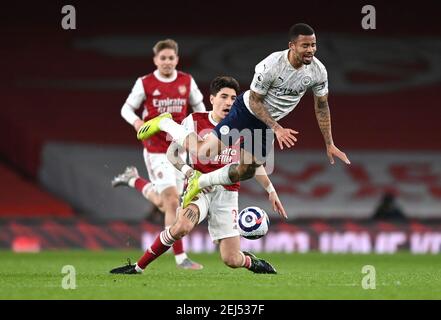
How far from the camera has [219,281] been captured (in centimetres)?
877

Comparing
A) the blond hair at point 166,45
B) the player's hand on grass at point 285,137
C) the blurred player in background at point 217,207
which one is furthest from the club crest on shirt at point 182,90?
the player's hand on grass at point 285,137

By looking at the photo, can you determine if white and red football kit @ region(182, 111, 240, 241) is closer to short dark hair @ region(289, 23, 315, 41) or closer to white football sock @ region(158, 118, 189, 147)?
white football sock @ region(158, 118, 189, 147)

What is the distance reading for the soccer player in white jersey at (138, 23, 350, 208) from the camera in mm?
8594

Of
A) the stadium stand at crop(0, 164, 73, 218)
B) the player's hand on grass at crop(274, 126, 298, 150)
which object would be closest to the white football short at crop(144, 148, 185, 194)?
the player's hand on grass at crop(274, 126, 298, 150)

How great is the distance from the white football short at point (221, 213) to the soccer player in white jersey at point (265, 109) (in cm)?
25

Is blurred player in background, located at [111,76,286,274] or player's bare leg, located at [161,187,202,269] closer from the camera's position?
blurred player in background, located at [111,76,286,274]

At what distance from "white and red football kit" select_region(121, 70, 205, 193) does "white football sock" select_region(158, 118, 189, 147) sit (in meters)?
1.61

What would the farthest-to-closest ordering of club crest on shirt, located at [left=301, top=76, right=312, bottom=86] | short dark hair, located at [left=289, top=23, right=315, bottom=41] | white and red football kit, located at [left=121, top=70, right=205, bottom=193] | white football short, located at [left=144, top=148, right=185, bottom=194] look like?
1. white and red football kit, located at [left=121, top=70, right=205, bottom=193]
2. white football short, located at [left=144, top=148, right=185, bottom=194]
3. club crest on shirt, located at [left=301, top=76, right=312, bottom=86]
4. short dark hair, located at [left=289, top=23, right=315, bottom=41]

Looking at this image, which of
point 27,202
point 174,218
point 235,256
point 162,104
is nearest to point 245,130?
point 235,256

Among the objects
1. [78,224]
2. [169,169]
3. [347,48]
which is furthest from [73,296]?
[347,48]

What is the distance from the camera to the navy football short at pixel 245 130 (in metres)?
8.91

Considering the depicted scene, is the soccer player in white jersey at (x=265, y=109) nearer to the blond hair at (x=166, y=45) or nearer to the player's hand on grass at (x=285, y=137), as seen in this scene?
the player's hand on grass at (x=285, y=137)

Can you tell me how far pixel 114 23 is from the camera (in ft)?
74.1

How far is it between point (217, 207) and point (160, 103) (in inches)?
93.8
